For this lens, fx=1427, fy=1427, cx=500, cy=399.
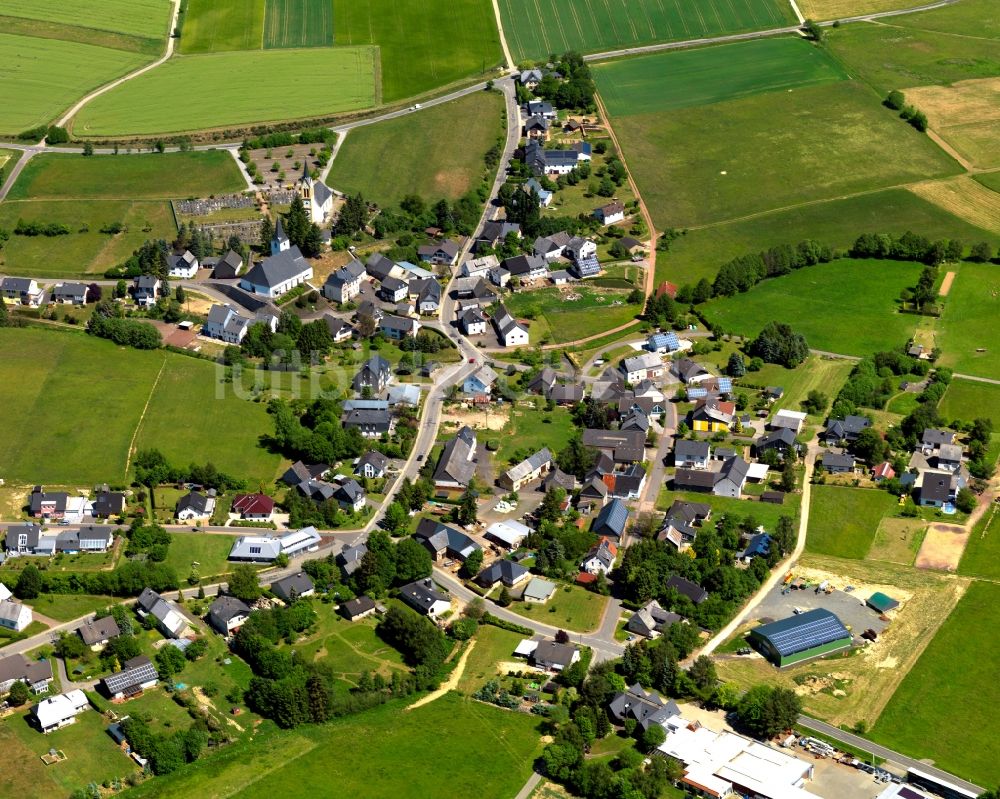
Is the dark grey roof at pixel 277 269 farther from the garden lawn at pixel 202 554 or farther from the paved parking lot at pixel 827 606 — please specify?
the paved parking lot at pixel 827 606

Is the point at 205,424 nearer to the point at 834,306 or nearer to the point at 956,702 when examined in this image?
the point at 956,702

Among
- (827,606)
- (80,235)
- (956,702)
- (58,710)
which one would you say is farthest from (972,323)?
(58,710)

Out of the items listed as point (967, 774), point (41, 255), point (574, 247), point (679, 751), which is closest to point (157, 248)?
point (41, 255)

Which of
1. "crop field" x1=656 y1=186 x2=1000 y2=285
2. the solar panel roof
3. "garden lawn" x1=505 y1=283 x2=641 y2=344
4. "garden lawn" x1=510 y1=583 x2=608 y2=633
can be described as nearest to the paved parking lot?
the solar panel roof

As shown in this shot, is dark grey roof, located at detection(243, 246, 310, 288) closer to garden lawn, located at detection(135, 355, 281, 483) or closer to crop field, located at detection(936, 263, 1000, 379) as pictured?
garden lawn, located at detection(135, 355, 281, 483)

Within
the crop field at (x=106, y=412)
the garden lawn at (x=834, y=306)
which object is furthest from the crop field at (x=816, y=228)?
the crop field at (x=106, y=412)

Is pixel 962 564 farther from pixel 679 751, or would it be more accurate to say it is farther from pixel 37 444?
pixel 37 444
